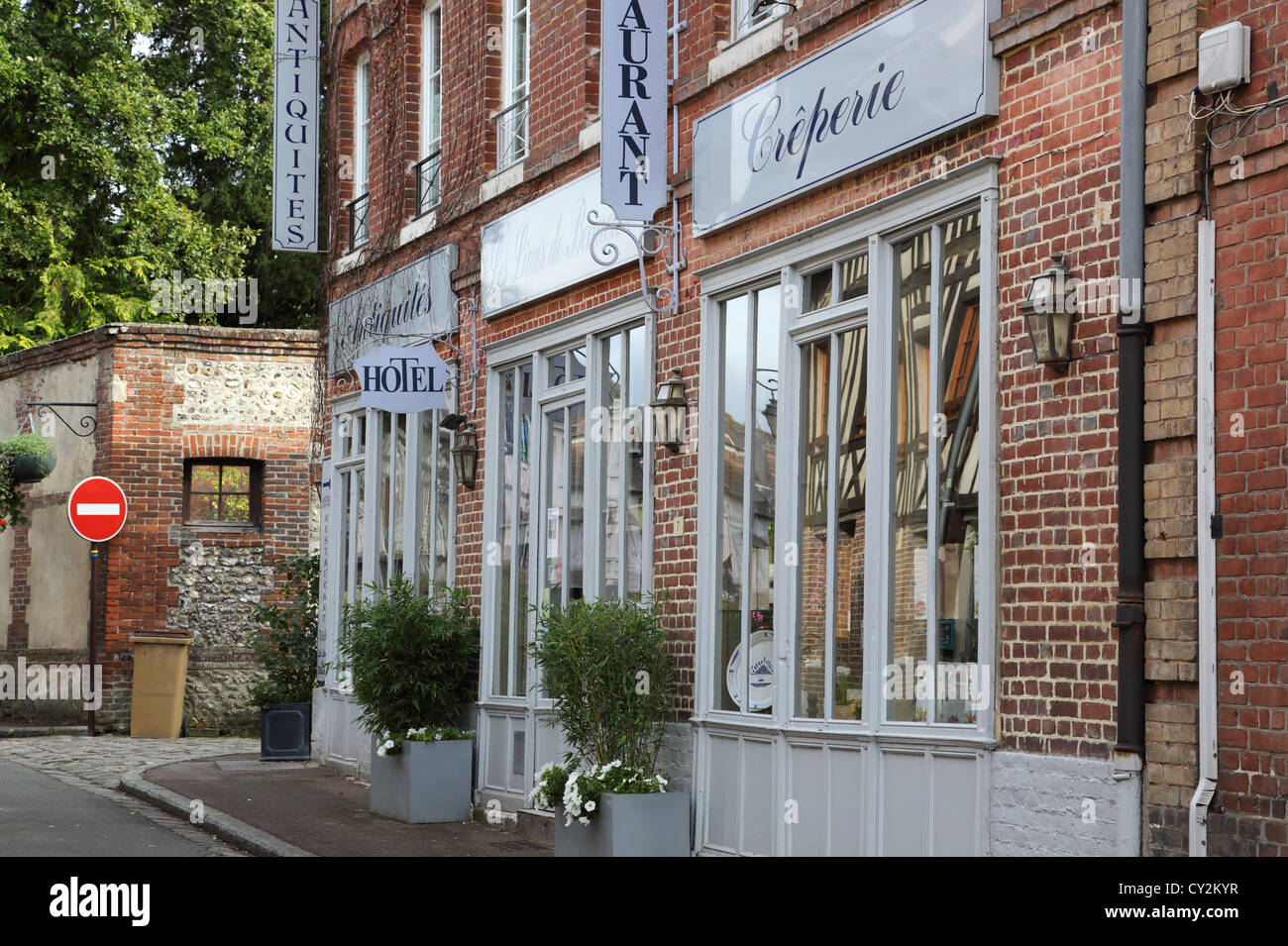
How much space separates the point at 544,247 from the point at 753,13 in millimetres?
2781

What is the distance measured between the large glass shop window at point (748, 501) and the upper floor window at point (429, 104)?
5.47 metres

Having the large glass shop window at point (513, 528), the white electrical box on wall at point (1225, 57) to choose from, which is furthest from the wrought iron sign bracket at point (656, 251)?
the white electrical box on wall at point (1225, 57)

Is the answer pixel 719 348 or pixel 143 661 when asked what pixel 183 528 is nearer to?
pixel 143 661

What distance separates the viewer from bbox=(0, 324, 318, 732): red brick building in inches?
853

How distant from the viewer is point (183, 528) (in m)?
22.0

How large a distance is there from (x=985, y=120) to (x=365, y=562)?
373 inches

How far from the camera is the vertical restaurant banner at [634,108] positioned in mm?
10672

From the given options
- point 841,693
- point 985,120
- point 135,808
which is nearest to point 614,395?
point 841,693

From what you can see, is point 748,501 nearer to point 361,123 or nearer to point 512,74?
point 512,74

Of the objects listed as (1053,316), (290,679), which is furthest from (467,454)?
(1053,316)

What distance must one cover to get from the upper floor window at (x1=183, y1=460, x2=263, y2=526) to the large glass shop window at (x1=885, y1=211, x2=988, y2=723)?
15023 millimetres

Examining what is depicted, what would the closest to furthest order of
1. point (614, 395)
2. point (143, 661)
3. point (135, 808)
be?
point (614, 395) → point (135, 808) → point (143, 661)

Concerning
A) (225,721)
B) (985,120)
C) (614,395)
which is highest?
(985,120)

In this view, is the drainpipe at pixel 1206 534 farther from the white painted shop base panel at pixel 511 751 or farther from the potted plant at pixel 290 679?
the potted plant at pixel 290 679
